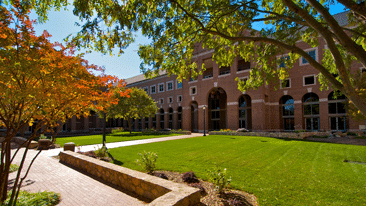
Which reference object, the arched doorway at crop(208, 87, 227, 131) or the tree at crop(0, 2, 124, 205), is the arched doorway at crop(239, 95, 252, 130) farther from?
the tree at crop(0, 2, 124, 205)

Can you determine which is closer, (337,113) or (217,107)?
(337,113)

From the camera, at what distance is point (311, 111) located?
3069 centimetres

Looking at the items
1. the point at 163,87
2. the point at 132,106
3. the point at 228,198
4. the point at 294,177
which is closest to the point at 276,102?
the point at 132,106

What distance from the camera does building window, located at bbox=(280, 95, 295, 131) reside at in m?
32.4

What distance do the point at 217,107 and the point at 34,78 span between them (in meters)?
39.0

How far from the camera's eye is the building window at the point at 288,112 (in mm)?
32406

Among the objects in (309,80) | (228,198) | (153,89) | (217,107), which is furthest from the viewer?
(153,89)

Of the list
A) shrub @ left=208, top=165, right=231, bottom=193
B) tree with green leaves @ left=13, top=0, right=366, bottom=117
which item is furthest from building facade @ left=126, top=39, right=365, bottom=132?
shrub @ left=208, top=165, right=231, bottom=193

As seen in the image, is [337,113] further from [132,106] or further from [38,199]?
[38,199]

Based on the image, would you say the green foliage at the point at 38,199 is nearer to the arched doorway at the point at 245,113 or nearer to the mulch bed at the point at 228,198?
the mulch bed at the point at 228,198

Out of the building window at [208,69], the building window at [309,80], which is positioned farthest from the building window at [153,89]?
the building window at [309,80]

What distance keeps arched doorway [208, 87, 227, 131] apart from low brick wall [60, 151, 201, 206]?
3341 cm

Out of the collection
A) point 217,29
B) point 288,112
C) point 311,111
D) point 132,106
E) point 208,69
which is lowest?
point 288,112

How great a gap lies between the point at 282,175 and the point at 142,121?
47515mm
